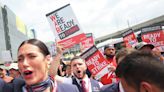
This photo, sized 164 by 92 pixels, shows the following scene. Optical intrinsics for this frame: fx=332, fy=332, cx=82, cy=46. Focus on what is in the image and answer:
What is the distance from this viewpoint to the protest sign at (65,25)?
6.38m

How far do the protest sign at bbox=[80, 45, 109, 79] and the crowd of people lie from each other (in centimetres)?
18

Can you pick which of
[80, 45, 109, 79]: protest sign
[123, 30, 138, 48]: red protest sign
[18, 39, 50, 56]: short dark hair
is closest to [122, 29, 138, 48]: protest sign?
[123, 30, 138, 48]: red protest sign

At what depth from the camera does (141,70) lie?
5.11 ft

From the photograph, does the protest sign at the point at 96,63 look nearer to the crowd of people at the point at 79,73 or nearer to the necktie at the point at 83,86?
the crowd of people at the point at 79,73

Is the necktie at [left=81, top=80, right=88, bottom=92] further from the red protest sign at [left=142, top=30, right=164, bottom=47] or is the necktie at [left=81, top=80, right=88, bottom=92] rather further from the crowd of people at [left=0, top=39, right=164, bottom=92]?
the red protest sign at [left=142, top=30, right=164, bottom=47]

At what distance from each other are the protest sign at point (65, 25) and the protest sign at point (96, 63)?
1.36ft

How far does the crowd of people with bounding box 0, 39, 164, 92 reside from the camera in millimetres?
1547

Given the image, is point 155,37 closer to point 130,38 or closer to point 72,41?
point 130,38

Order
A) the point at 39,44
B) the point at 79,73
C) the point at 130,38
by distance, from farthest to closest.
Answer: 1. the point at 130,38
2. the point at 79,73
3. the point at 39,44

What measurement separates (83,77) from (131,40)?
453 centimetres

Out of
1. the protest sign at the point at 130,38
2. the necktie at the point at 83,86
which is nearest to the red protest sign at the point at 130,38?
the protest sign at the point at 130,38

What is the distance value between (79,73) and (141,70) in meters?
3.24

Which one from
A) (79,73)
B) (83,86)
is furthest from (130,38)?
(83,86)

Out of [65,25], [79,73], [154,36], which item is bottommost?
[79,73]
